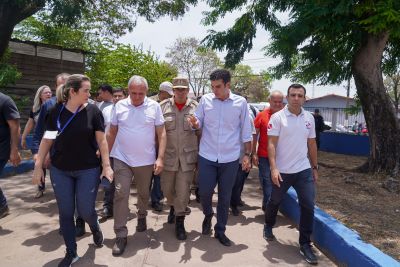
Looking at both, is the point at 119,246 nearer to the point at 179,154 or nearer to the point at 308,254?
the point at 179,154

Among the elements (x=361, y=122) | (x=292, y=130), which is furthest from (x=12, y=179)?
(x=361, y=122)

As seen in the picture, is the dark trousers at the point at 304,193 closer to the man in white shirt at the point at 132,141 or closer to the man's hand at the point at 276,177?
the man's hand at the point at 276,177

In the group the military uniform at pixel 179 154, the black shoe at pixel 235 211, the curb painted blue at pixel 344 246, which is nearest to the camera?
the curb painted blue at pixel 344 246

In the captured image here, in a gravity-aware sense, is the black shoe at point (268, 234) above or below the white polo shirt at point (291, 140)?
below

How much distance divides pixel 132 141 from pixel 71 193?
858 mm

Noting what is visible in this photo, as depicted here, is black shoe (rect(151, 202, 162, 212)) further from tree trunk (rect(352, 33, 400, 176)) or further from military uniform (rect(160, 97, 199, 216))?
tree trunk (rect(352, 33, 400, 176))

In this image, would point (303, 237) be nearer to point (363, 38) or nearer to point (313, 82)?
point (363, 38)

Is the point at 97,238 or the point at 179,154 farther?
the point at 179,154

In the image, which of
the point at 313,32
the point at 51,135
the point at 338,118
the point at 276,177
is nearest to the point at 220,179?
the point at 276,177

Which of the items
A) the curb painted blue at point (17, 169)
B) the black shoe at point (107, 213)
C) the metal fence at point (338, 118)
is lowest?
the black shoe at point (107, 213)

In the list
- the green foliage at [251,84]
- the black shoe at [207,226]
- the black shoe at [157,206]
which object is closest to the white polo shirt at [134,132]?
the black shoe at [207,226]

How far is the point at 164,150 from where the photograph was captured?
4.19m

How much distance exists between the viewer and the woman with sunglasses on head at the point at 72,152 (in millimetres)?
3502

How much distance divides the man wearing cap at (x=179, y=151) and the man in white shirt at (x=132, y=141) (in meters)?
0.24
